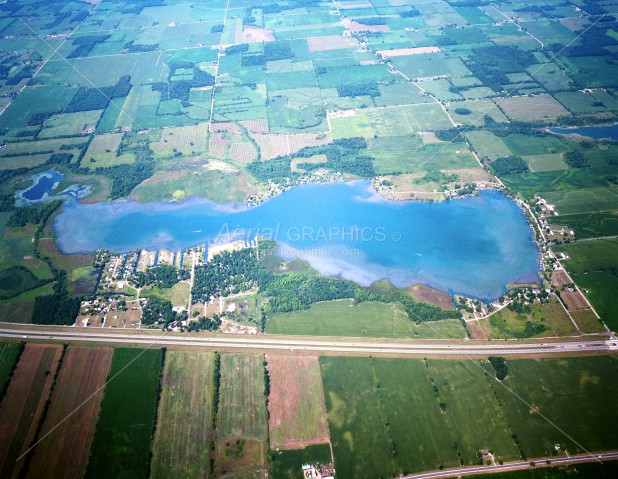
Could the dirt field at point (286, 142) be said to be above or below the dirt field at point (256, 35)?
below

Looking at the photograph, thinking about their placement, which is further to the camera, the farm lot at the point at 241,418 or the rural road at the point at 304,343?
the rural road at the point at 304,343

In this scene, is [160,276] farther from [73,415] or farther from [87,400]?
[73,415]

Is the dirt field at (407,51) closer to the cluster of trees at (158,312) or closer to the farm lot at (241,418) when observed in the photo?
the cluster of trees at (158,312)

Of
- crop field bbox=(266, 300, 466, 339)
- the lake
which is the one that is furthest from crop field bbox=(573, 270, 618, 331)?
the lake

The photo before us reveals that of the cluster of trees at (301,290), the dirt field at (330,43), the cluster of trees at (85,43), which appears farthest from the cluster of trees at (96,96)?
the cluster of trees at (301,290)

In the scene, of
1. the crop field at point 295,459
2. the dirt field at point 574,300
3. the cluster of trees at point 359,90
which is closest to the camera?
the crop field at point 295,459

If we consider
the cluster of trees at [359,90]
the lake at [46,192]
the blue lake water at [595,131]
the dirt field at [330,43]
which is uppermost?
the dirt field at [330,43]

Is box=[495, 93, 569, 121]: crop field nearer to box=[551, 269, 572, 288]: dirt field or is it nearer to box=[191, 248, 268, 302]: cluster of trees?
box=[551, 269, 572, 288]: dirt field
